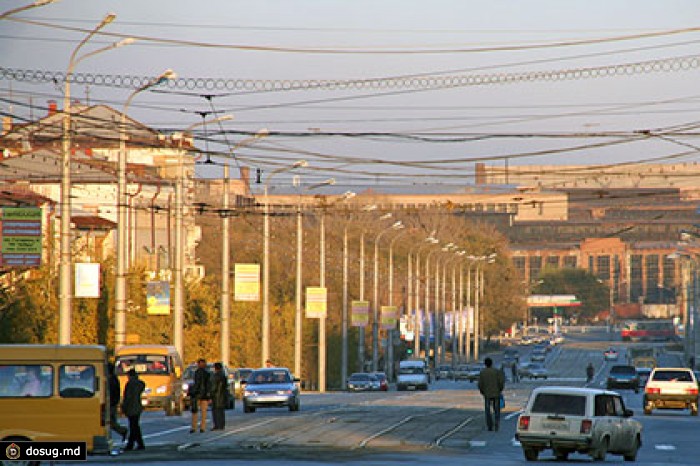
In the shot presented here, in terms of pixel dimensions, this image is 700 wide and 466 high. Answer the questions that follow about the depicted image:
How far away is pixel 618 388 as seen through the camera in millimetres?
90812

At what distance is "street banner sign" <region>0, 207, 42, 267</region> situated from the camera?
158 ft

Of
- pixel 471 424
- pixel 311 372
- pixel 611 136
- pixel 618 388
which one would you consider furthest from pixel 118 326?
pixel 311 372

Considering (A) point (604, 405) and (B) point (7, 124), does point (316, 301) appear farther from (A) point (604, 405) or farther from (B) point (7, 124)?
(A) point (604, 405)

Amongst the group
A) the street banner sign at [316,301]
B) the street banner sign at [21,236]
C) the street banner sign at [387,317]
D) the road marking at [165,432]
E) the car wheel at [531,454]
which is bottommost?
the road marking at [165,432]

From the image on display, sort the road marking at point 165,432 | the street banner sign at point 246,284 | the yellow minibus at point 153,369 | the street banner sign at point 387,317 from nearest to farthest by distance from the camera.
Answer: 1. the road marking at point 165,432
2. the yellow minibus at point 153,369
3. the street banner sign at point 246,284
4. the street banner sign at point 387,317

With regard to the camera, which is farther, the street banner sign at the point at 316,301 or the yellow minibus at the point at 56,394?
the street banner sign at the point at 316,301

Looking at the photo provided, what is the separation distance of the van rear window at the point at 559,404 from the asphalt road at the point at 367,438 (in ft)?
3.35

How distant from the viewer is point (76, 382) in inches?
1101

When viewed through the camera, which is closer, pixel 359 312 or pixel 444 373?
pixel 359 312

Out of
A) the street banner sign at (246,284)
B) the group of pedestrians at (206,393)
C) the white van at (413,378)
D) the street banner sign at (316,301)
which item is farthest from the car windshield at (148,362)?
the white van at (413,378)

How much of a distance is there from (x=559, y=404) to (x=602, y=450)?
127cm

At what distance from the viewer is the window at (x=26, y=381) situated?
27.5 meters

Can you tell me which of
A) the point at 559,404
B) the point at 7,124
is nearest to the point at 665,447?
the point at 559,404

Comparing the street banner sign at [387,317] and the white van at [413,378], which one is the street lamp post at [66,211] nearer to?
the white van at [413,378]
